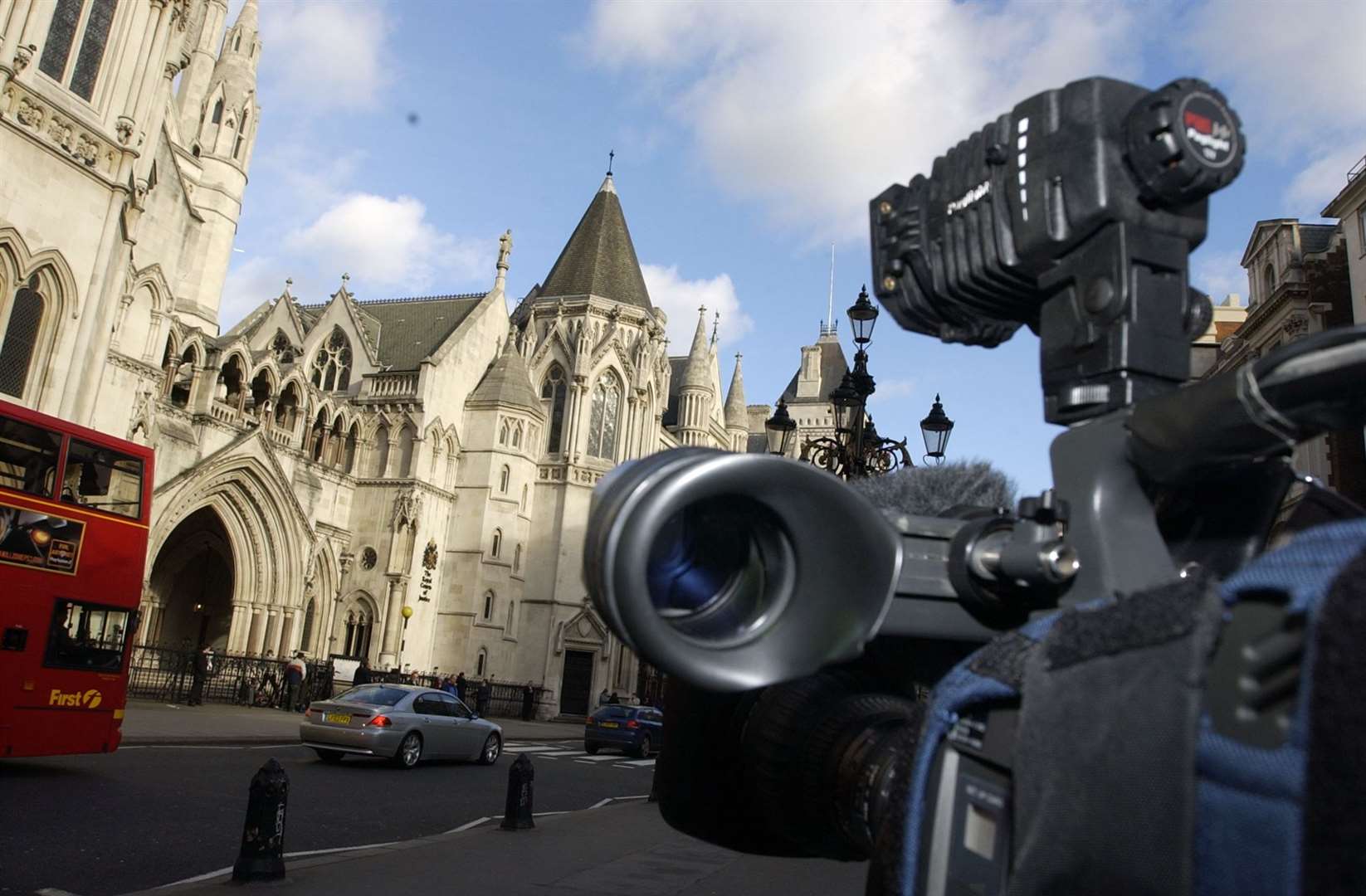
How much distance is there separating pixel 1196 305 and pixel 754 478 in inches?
25.4

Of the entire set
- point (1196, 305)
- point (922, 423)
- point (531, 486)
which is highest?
point (531, 486)

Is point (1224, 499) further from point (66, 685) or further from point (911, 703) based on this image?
point (66, 685)

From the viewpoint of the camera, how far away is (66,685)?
34.2 feet

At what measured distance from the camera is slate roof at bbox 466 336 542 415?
125 feet

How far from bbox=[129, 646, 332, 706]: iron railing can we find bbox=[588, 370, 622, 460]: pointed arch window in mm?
15584

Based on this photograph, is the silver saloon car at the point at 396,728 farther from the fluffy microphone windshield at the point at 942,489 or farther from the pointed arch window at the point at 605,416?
the pointed arch window at the point at 605,416

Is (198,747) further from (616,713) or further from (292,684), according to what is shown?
(292,684)

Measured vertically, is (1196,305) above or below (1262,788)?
above

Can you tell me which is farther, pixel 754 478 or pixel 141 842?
pixel 141 842

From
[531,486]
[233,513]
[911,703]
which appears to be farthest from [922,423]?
[531,486]

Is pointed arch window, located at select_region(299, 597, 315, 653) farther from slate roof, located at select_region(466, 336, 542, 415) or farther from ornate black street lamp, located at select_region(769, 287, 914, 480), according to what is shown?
ornate black street lamp, located at select_region(769, 287, 914, 480)

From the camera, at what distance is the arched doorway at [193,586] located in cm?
3081

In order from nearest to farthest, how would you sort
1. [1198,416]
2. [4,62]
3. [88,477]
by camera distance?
[1198,416] → [88,477] → [4,62]

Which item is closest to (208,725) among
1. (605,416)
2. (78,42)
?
(78,42)
